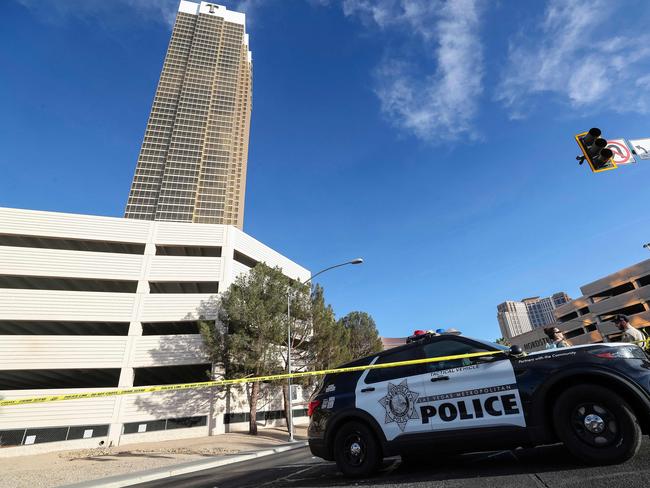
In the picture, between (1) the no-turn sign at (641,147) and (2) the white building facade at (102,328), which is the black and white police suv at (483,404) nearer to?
(1) the no-turn sign at (641,147)

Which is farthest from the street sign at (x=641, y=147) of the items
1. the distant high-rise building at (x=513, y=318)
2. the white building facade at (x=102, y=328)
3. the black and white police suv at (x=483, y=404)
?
the distant high-rise building at (x=513, y=318)

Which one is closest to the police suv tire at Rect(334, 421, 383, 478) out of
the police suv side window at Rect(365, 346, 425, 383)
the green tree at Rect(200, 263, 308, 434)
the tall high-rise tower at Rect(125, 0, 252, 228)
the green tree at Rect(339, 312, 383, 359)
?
the police suv side window at Rect(365, 346, 425, 383)

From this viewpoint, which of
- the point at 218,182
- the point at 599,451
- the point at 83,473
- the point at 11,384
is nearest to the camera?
the point at 599,451

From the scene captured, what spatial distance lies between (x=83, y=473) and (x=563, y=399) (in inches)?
535

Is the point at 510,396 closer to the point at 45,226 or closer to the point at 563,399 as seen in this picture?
the point at 563,399

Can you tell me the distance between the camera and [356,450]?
445cm

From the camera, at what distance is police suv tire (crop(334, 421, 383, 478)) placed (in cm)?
427

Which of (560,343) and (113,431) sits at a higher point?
(560,343)

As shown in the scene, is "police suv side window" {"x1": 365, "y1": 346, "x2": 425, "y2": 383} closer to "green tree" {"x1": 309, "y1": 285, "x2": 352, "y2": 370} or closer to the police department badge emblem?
the police department badge emblem

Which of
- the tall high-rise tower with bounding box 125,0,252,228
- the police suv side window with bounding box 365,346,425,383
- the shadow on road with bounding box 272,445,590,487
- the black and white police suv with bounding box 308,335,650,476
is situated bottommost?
the shadow on road with bounding box 272,445,590,487

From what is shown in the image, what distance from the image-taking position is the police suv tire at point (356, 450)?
4266mm

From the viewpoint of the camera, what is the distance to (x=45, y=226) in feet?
86.3

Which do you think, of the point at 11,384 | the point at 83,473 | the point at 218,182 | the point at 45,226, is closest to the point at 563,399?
the point at 83,473

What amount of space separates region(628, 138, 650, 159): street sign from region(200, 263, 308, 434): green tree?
20.3 metres
